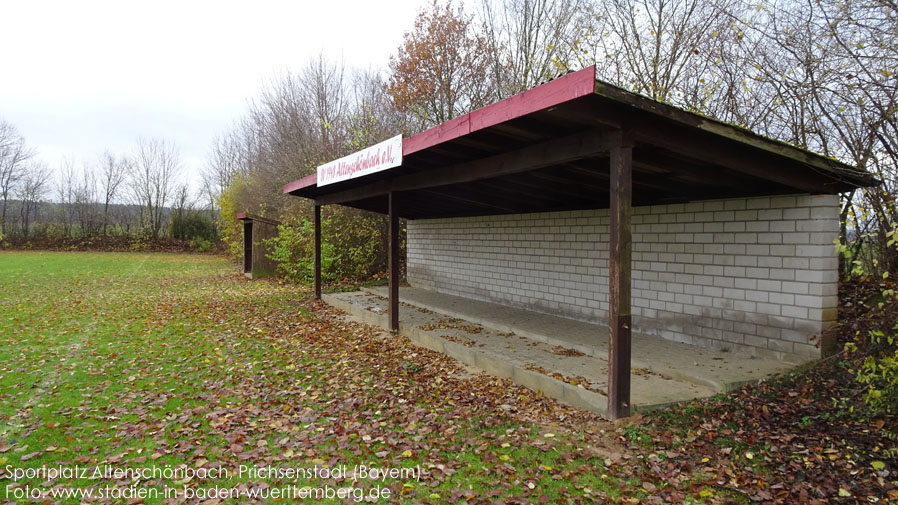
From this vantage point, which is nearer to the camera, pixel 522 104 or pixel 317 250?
pixel 522 104

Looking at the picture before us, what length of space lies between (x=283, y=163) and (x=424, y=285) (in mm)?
9441

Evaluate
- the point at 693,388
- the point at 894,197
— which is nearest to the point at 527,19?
the point at 894,197

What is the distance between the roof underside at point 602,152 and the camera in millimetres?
3523

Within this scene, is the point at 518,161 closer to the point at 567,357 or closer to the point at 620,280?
the point at 620,280

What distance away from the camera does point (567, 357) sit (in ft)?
17.8

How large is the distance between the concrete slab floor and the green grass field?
0.81ft

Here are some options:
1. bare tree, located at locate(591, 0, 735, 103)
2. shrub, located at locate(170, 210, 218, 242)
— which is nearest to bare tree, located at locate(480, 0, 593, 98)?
bare tree, located at locate(591, 0, 735, 103)

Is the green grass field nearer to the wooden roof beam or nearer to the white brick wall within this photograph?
the wooden roof beam

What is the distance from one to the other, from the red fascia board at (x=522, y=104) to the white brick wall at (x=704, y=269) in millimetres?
3030

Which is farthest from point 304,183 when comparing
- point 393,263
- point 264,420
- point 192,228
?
point 192,228

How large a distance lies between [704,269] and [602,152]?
2622 mm

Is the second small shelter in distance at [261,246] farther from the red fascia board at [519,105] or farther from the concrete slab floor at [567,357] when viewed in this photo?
the red fascia board at [519,105]

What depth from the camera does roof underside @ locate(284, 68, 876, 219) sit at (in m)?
3.52

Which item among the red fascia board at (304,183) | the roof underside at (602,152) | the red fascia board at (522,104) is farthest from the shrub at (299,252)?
the red fascia board at (522,104)
